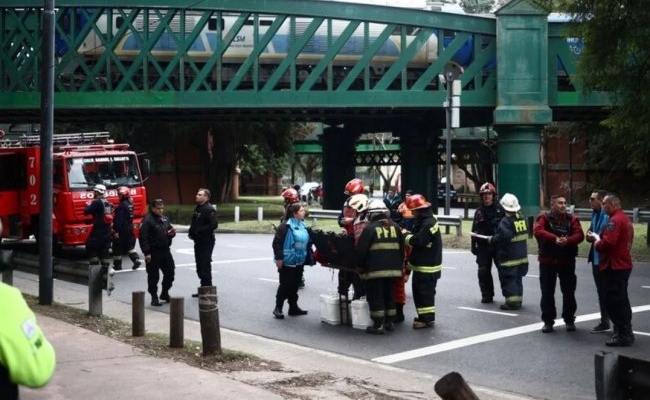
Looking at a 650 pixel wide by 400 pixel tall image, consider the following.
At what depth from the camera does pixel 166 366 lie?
392 inches

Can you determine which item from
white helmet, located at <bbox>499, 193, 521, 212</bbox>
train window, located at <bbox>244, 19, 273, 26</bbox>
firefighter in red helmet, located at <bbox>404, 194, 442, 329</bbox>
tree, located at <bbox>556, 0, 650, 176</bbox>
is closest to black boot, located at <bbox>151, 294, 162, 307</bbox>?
firefighter in red helmet, located at <bbox>404, 194, 442, 329</bbox>

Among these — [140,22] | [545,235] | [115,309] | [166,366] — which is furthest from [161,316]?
[140,22]

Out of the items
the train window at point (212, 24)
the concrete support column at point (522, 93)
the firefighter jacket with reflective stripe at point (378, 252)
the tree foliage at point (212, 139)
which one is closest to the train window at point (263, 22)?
the train window at point (212, 24)

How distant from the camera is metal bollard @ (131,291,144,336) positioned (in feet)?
39.0

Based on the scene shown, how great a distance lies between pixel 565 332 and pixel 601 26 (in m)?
8.48

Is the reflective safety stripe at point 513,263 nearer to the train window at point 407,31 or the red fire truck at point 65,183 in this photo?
the red fire truck at point 65,183

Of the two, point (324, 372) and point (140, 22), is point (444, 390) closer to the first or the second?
point (324, 372)

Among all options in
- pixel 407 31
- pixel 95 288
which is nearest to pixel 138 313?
pixel 95 288

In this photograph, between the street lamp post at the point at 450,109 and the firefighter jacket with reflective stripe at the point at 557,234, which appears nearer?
the firefighter jacket with reflective stripe at the point at 557,234

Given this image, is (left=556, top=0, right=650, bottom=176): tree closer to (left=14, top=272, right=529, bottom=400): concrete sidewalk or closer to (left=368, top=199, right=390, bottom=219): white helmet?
(left=368, top=199, right=390, bottom=219): white helmet

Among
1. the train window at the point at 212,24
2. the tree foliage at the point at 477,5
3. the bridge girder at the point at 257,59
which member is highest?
the tree foliage at the point at 477,5

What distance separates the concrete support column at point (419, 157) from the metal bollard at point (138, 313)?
28872mm

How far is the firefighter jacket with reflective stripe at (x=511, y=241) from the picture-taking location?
45.4 ft

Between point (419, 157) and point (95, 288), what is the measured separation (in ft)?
92.6
